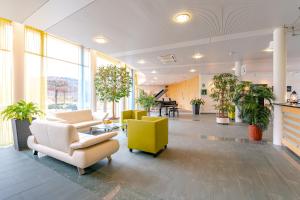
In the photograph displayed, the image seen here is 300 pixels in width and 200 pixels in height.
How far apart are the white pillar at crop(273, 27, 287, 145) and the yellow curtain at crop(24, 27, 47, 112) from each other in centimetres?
703

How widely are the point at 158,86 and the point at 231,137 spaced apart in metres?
13.1

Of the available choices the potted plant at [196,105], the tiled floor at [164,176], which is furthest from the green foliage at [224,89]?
the tiled floor at [164,176]

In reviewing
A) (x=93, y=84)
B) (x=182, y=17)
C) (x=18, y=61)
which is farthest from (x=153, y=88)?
(x=182, y=17)

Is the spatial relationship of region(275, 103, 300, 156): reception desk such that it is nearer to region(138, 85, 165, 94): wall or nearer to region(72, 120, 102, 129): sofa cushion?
region(72, 120, 102, 129): sofa cushion

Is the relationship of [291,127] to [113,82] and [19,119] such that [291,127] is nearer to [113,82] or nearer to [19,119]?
[113,82]

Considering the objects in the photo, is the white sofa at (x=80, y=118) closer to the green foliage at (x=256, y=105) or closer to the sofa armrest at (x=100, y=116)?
the sofa armrest at (x=100, y=116)

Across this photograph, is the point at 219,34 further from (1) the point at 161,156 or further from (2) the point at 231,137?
(1) the point at 161,156

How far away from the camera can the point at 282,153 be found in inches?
134

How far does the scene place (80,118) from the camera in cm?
514

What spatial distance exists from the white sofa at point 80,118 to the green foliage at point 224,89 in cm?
551

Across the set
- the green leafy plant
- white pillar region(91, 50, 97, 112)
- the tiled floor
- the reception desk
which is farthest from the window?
the reception desk

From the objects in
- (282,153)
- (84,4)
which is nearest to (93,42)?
(84,4)

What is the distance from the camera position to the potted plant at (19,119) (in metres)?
3.51

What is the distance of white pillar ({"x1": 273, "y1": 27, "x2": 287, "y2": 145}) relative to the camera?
3736 millimetres
